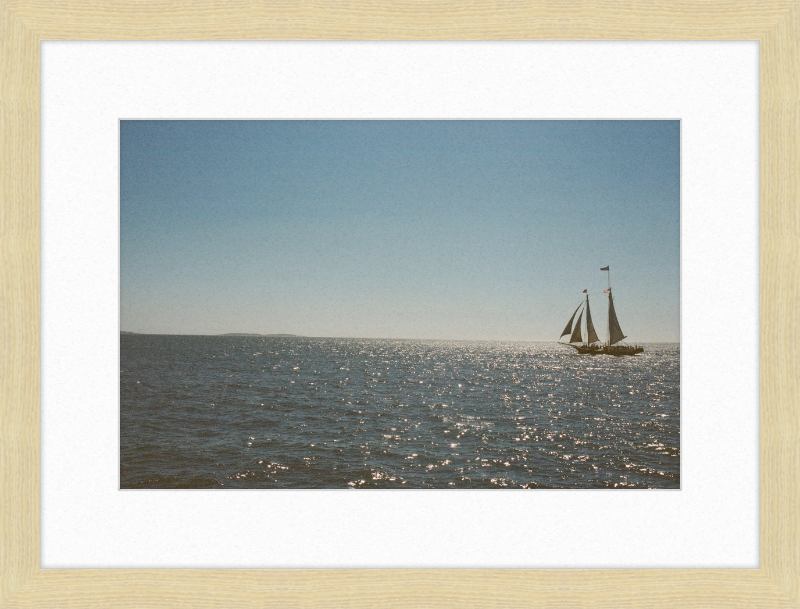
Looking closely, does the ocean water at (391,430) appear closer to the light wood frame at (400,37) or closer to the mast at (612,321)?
the mast at (612,321)

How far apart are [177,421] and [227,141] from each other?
249 inches

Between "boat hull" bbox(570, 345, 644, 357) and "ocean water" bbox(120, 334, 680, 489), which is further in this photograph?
"boat hull" bbox(570, 345, 644, 357)

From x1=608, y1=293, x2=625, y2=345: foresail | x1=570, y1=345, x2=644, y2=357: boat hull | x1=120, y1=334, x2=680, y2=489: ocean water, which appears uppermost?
x1=608, y1=293, x2=625, y2=345: foresail

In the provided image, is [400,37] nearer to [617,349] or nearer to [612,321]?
[612,321]

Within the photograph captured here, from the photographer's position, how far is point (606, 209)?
20.2ft

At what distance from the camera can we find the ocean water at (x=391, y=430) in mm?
6363

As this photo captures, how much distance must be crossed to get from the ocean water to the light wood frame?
2.57ft

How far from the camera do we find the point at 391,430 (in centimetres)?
978

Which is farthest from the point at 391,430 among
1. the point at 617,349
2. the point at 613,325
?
the point at 617,349

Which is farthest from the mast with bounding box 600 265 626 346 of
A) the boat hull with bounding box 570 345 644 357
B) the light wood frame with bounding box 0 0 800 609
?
the light wood frame with bounding box 0 0 800 609

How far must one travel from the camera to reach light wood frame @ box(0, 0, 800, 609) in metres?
3.11

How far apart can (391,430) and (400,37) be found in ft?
25.9

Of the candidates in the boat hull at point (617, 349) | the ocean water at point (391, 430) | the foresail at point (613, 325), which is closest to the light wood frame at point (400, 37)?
the ocean water at point (391, 430)

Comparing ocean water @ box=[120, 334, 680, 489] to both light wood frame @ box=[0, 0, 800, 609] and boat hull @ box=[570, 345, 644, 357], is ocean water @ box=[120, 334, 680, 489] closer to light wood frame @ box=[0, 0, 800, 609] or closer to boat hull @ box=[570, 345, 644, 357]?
boat hull @ box=[570, 345, 644, 357]
